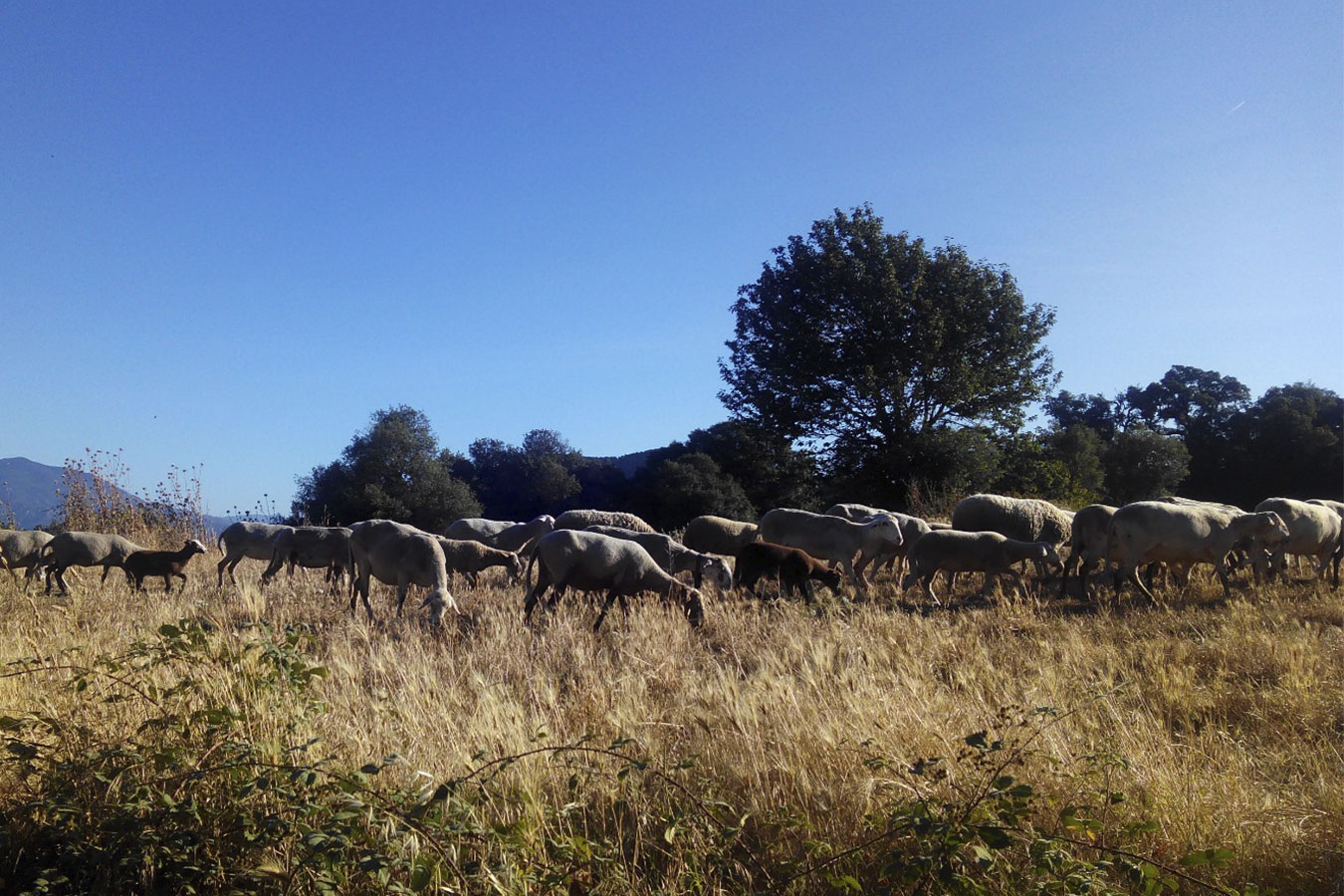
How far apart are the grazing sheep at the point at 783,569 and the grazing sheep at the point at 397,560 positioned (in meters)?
4.59

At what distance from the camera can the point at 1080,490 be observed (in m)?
35.5

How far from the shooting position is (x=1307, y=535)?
48.4ft

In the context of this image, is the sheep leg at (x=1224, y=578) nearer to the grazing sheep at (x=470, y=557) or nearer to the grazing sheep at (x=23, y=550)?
the grazing sheep at (x=470, y=557)

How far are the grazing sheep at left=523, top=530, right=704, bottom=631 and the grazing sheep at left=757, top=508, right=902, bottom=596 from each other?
15.8 feet

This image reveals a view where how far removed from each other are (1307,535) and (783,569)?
28.6 feet

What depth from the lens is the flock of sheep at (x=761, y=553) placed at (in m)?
11.8

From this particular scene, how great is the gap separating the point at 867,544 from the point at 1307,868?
12.3 m

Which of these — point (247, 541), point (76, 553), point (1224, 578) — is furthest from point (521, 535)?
point (1224, 578)

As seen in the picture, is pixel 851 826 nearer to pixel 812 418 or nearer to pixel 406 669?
pixel 406 669

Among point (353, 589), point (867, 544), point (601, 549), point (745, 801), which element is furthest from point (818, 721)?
point (867, 544)

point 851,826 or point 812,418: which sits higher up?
point 812,418

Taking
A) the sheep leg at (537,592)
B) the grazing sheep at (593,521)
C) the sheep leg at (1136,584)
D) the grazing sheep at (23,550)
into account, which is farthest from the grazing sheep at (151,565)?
the sheep leg at (1136,584)

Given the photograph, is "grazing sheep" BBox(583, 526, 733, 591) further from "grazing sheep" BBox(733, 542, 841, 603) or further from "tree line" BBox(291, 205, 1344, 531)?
"tree line" BBox(291, 205, 1344, 531)

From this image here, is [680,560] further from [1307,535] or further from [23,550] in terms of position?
[23,550]
